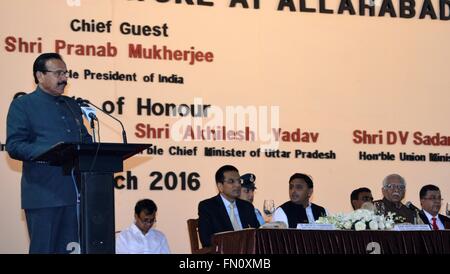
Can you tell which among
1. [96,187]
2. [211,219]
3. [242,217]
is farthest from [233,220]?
[96,187]

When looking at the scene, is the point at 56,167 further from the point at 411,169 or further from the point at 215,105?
the point at 411,169

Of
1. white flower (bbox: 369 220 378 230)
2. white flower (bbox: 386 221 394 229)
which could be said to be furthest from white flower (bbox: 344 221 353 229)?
white flower (bbox: 386 221 394 229)

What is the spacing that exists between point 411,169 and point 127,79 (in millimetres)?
3016

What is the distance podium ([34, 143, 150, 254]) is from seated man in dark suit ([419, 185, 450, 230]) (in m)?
4.55

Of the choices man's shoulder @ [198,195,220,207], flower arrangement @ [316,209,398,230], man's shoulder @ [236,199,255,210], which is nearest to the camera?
flower arrangement @ [316,209,398,230]

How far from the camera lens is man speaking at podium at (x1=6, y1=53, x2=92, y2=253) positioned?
6.21 metres

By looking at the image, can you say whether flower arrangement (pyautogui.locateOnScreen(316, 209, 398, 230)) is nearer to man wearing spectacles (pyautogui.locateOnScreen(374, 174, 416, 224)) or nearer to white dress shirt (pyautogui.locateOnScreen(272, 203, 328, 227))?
white dress shirt (pyautogui.locateOnScreen(272, 203, 328, 227))

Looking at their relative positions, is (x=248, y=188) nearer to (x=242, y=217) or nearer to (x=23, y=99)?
(x=242, y=217)

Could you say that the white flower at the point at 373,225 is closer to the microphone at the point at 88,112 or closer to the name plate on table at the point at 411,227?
the name plate on table at the point at 411,227

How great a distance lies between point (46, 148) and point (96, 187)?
0.56m

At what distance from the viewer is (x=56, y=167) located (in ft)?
20.9

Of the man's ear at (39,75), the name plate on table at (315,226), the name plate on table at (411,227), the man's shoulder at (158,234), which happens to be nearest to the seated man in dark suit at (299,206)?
the man's shoulder at (158,234)

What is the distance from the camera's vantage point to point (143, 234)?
8977 mm
